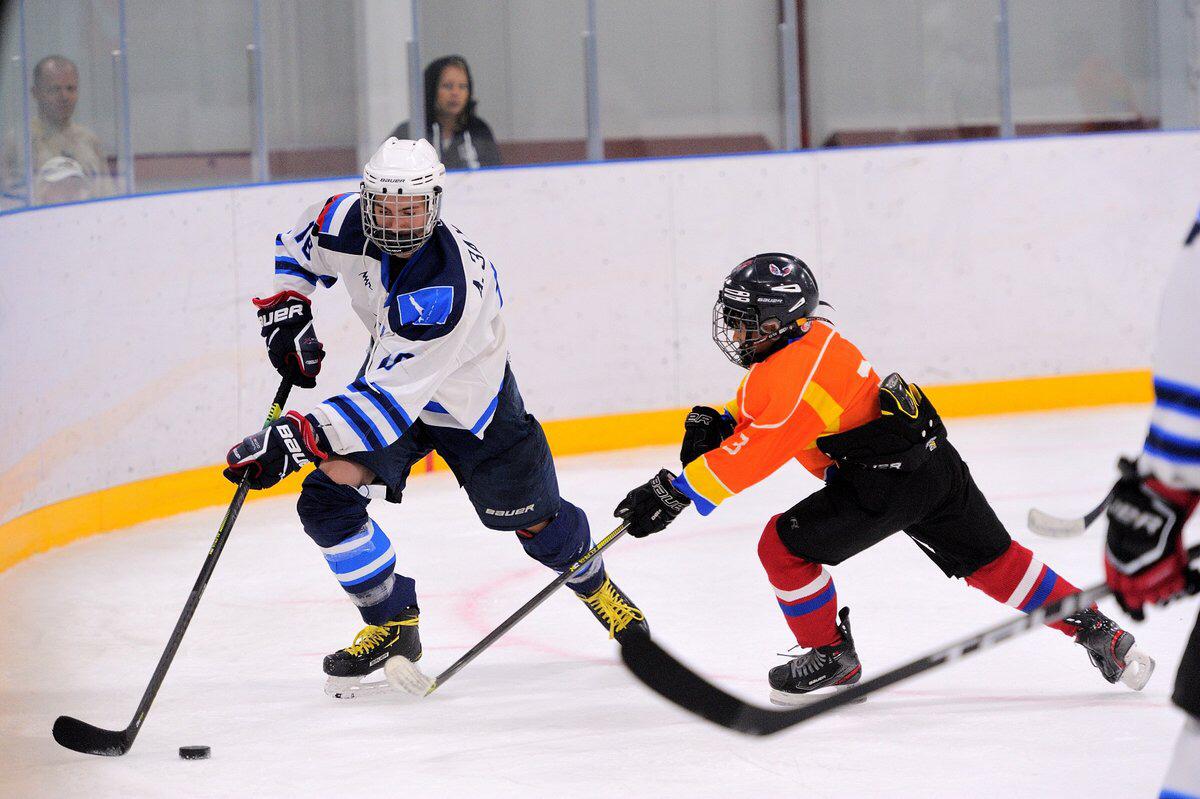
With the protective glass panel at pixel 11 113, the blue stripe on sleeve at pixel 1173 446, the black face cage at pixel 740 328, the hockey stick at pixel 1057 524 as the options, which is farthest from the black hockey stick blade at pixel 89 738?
the protective glass panel at pixel 11 113

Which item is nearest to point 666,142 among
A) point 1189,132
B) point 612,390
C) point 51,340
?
point 612,390

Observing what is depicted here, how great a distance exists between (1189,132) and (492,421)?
4.37m

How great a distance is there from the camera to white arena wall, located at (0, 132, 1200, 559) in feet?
15.3

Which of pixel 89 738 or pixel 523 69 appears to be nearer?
pixel 89 738

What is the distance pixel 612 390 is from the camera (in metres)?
5.87

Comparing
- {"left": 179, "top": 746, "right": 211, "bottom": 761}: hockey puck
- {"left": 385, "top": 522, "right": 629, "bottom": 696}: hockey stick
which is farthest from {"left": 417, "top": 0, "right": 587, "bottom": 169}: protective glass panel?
{"left": 179, "top": 746, "right": 211, "bottom": 761}: hockey puck

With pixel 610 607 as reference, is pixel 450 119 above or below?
above

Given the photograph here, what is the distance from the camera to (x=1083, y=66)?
6.79 meters

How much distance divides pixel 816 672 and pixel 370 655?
2.81 ft

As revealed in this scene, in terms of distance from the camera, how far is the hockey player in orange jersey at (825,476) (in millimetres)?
2801

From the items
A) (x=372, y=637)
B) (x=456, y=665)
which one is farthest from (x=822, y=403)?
(x=372, y=637)

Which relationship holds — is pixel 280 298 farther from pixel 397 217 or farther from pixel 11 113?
pixel 11 113

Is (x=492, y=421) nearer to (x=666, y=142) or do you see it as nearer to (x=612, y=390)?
(x=612, y=390)

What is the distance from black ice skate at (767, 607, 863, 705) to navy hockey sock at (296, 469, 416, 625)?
29.6 inches
